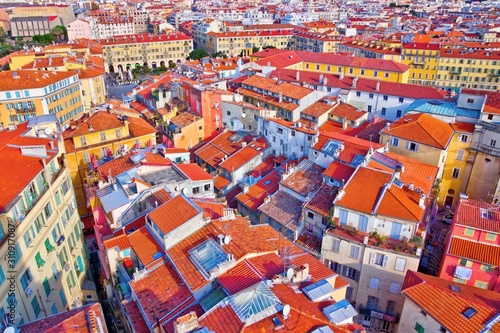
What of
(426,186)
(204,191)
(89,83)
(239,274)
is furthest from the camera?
(89,83)

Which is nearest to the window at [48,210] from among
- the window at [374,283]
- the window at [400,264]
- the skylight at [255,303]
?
the skylight at [255,303]

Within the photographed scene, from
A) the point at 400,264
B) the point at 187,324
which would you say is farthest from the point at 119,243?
the point at 400,264

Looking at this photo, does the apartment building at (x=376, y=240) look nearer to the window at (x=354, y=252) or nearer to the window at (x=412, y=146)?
the window at (x=354, y=252)

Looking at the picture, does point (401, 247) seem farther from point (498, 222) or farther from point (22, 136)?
point (22, 136)

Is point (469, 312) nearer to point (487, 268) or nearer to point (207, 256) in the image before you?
point (487, 268)

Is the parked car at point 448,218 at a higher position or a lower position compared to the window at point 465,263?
lower

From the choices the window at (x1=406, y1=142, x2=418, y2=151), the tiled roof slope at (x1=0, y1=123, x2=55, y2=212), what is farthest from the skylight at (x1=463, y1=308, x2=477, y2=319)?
the tiled roof slope at (x1=0, y1=123, x2=55, y2=212)

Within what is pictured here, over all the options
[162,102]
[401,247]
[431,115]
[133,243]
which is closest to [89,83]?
[162,102]
